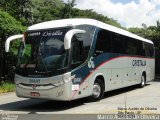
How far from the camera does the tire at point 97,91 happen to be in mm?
15234

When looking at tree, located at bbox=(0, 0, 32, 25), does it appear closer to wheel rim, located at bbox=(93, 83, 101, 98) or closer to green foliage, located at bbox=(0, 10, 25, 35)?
green foliage, located at bbox=(0, 10, 25, 35)

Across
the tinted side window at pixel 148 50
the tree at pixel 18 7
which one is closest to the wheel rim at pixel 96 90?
the tinted side window at pixel 148 50

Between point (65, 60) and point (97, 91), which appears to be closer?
point (65, 60)

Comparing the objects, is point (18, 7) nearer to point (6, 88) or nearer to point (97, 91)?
point (6, 88)

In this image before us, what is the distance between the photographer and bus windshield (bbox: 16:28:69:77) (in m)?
13.1

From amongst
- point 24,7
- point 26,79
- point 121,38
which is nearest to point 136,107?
point 26,79

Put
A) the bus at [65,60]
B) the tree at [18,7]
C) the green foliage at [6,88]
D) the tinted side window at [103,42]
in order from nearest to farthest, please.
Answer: the bus at [65,60] < the tinted side window at [103,42] < the green foliage at [6,88] < the tree at [18,7]

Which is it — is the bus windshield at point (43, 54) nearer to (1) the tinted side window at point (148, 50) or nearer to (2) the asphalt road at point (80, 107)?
(2) the asphalt road at point (80, 107)

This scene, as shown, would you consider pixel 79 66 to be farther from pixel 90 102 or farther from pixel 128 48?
pixel 128 48

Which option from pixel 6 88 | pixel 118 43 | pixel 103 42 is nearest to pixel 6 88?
pixel 6 88

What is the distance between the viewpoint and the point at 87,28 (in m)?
14.7

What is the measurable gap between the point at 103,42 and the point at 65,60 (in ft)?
11.1

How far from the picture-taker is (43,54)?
13.4 meters

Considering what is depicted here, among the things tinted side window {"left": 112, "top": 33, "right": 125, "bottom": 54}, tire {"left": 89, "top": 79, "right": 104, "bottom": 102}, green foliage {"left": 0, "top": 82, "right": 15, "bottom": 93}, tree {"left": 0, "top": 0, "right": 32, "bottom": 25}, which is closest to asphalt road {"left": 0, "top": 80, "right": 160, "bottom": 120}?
tire {"left": 89, "top": 79, "right": 104, "bottom": 102}
